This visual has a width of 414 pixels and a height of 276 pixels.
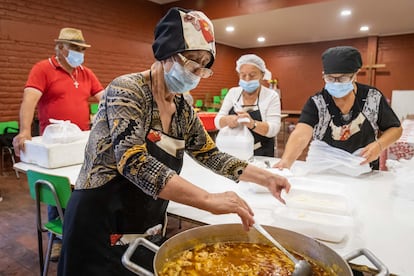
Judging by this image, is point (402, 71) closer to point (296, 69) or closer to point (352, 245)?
point (296, 69)

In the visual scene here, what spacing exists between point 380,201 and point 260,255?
755mm

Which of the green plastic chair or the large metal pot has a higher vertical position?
the large metal pot

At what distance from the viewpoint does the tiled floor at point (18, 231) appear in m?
2.39

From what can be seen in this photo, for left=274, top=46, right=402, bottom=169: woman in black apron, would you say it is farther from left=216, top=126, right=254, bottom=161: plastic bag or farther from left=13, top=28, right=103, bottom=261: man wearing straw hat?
left=13, top=28, right=103, bottom=261: man wearing straw hat

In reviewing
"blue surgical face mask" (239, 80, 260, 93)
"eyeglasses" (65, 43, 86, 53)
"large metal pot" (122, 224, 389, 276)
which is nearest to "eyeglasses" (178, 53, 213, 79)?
"large metal pot" (122, 224, 389, 276)

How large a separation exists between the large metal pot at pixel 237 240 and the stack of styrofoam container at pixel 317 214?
0.15m

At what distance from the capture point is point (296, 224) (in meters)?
1.12

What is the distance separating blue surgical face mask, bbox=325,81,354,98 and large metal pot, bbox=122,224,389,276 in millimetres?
1177

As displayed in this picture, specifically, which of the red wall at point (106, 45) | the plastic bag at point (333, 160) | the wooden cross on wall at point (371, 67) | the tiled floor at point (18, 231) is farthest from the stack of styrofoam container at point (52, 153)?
the wooden cross on wall at point (371, 67)

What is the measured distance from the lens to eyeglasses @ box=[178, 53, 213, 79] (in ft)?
3.48

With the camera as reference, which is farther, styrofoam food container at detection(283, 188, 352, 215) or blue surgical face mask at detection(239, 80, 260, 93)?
blue surgical face mask at detection(239, 80, 260, 93)

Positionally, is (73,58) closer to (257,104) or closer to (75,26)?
(257,104)

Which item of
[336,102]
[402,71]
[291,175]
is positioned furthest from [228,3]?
[402,71]

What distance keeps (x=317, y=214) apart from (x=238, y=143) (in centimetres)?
95
